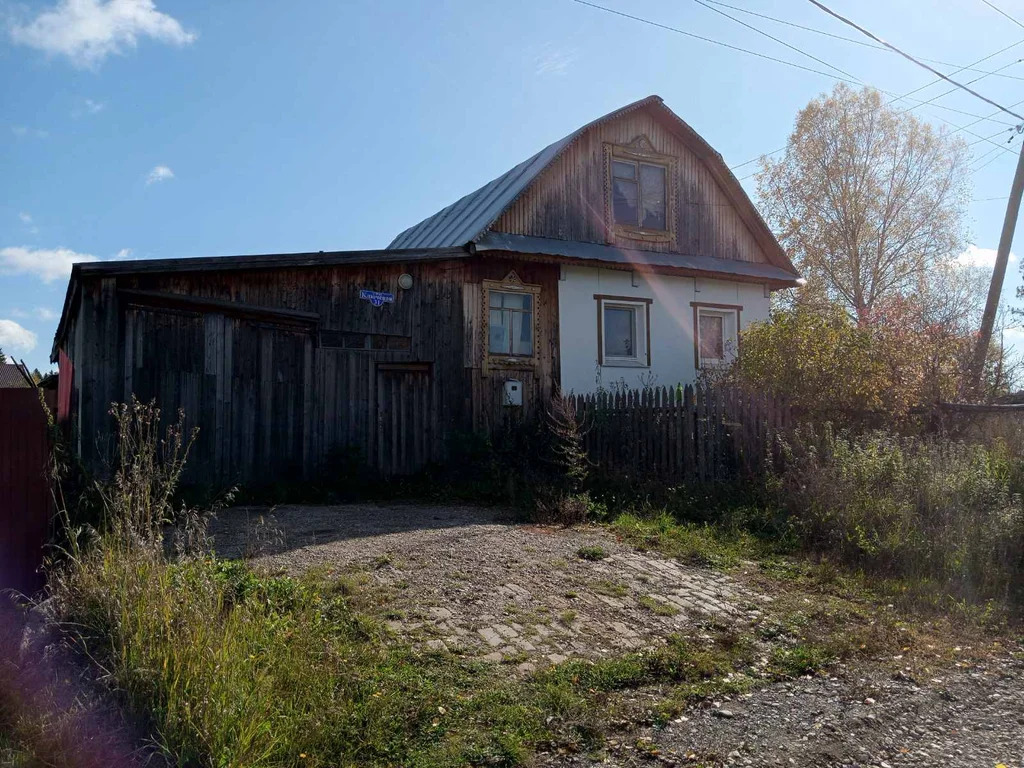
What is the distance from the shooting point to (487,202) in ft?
53.1

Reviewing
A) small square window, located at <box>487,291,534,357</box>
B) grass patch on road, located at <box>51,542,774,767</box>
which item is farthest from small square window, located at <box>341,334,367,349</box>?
grass patch on road, located at <box>51,542,774,767</box>

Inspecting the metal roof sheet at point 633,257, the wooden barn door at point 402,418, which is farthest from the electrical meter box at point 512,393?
the metal roof sheet at point 633,257

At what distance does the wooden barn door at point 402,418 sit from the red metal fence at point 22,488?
23.2 feet

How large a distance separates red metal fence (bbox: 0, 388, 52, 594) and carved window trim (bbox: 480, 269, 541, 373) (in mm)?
8805

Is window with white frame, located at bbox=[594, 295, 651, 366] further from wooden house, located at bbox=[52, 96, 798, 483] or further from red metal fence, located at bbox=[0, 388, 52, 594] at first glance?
red metal fence, located at bbox=[0, 388, 52, 594]

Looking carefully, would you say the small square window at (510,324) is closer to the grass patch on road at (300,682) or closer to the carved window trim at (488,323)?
the carved window trim at (488,323)

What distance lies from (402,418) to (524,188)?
16.0 feet

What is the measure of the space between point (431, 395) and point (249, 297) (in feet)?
10.9

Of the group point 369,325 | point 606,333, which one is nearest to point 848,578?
point 369,325

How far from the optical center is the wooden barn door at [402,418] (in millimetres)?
12719

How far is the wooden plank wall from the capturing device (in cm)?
1516

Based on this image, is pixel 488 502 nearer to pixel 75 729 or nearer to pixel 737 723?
pixel 737 723

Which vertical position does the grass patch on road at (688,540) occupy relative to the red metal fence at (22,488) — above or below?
below

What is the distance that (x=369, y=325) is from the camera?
12695mm
